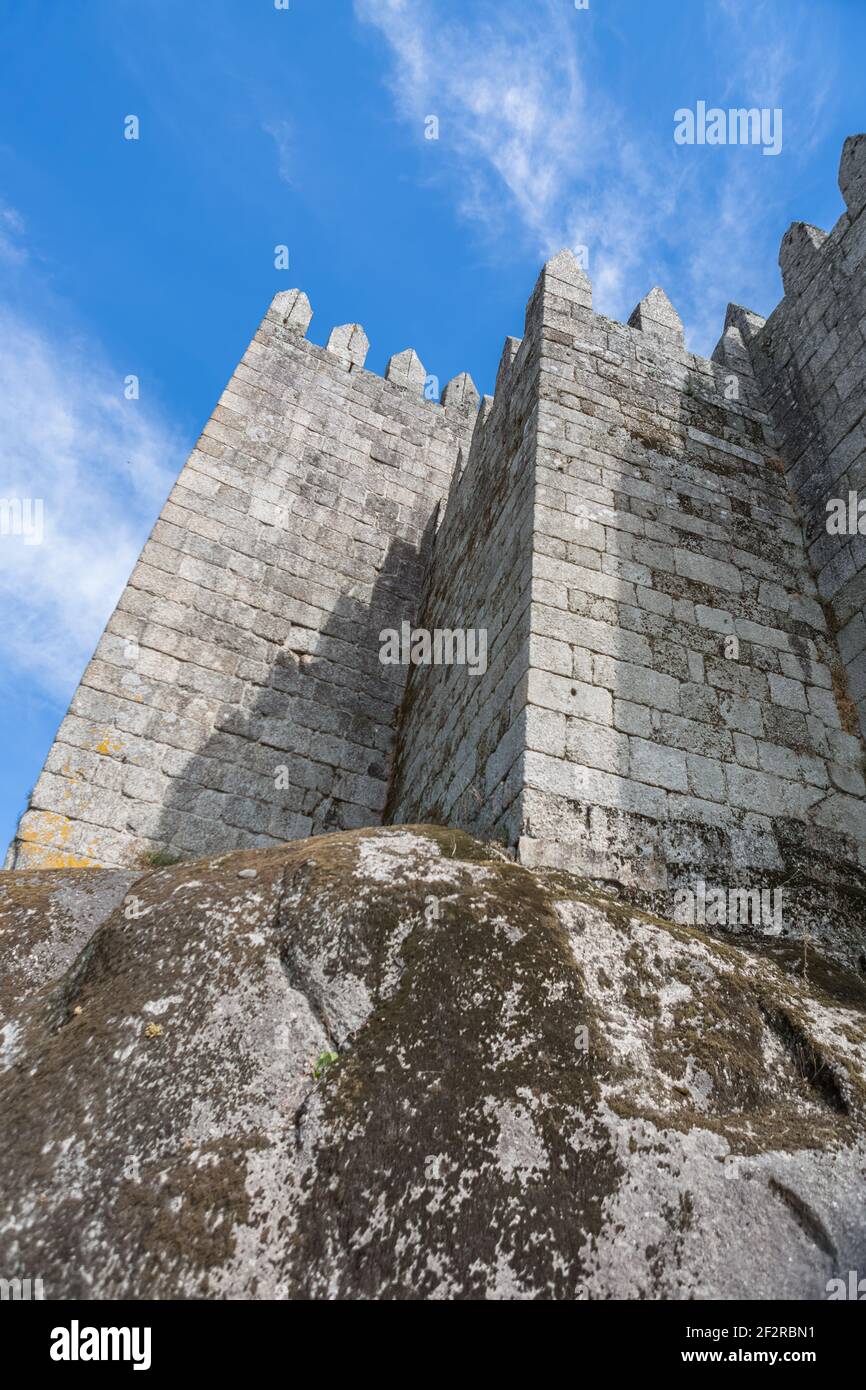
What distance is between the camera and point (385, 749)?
24.2 ft

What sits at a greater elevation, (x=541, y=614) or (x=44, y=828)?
(x=541, y=614)

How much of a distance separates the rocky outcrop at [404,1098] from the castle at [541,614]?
0.96 m

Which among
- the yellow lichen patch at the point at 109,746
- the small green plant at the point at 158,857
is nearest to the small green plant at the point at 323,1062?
the small green plant at the point at 158,857

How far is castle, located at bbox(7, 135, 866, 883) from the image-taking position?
3.98 m

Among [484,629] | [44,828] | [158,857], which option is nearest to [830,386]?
[484,629]

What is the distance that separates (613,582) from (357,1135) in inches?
131

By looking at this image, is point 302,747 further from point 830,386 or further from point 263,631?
point 830,386

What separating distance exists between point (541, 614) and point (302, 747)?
11.3 ft

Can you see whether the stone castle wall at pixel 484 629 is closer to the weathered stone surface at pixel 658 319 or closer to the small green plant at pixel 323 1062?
the weathered stone surface at pixel 658 319

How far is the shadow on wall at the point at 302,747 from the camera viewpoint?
20.7ft

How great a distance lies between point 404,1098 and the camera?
2.02m

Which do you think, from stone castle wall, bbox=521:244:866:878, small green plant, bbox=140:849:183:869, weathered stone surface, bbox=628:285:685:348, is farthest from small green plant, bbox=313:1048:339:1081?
weathered stone surface, bbox=628:285:685:348
